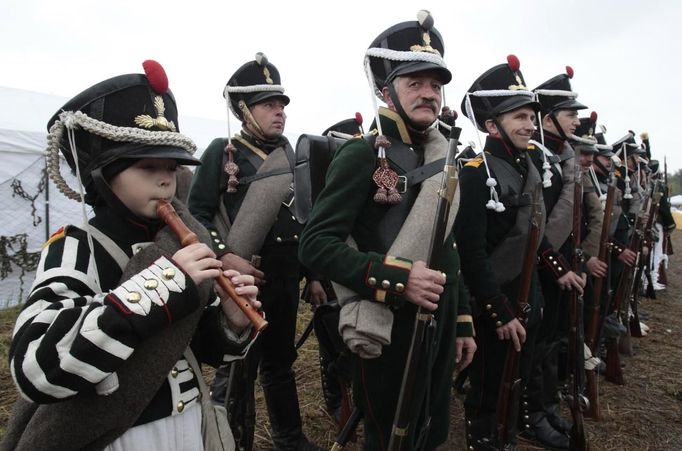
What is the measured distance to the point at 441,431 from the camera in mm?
2311

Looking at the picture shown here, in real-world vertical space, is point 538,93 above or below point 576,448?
above

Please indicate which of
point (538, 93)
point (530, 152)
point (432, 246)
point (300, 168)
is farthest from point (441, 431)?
point (538, 93)

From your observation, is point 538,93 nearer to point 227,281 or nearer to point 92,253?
point 227,281

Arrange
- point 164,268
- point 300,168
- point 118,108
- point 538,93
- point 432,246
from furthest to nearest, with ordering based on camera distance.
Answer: point 538,93 → point 300,168 → point 432,246 → point 118,108 → point 164,268

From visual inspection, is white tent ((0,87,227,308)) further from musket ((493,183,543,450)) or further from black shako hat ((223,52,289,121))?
musket ((493,183,543,450))

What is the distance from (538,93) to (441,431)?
3267mm

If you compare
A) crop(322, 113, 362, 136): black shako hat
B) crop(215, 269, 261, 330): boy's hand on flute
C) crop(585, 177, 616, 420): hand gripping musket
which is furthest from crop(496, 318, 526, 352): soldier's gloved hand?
crop(322, 113, 362, 136): black shako hat

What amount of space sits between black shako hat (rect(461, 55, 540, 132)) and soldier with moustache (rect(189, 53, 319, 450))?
51.5 inches

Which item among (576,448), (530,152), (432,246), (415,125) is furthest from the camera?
(530,152)

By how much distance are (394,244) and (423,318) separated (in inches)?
12.8

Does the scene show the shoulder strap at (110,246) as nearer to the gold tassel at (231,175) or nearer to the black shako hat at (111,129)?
the black shako hat at (111,129)

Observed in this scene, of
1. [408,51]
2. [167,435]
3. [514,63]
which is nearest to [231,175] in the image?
[408,51]

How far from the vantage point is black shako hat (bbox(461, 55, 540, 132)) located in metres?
3.16

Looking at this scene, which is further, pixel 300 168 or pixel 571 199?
pixel 571 199
